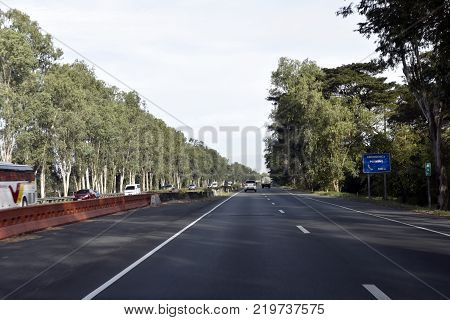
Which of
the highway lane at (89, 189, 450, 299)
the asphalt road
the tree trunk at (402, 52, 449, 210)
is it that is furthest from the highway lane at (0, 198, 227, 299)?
the tree trunk at (402, 52, 449, 210)

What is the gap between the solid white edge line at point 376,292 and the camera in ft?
22.5

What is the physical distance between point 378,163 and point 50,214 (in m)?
30.4

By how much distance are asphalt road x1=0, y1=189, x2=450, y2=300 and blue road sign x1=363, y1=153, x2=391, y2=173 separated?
2612 centimetres

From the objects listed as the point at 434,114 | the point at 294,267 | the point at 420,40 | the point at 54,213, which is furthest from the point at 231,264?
the point at 434,114

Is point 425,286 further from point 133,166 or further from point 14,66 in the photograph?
point 133,166

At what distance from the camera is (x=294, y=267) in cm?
936

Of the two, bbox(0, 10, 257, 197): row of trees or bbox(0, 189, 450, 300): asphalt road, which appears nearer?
bbox(0, 189, 450, 300): asphalt road

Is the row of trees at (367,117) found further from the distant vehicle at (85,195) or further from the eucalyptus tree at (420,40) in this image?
the distant vehicle at (85,195)

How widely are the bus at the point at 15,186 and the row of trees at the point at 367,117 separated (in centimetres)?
2264

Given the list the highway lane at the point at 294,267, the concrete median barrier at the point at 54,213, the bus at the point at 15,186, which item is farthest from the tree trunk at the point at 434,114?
the bus at the point at 15,186

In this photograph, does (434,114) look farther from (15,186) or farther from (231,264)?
(15,186)

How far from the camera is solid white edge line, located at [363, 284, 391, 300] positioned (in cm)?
685

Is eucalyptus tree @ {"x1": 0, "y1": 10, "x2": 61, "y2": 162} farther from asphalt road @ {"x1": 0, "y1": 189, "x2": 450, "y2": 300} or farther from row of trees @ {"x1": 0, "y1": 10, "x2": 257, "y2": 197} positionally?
asphalt road @ {"x1": 0, "y1": 189, "x2": 450, "y2": 300}

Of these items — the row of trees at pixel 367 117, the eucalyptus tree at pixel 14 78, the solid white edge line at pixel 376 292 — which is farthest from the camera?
the eucalyptus tree at pixel 14 78
